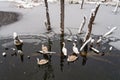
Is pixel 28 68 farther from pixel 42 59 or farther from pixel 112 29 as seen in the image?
pixel 112 29

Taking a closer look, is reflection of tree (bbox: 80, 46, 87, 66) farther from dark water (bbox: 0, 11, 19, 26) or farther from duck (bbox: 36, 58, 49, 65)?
dark water (bbox: 0, 11, 19, 26)

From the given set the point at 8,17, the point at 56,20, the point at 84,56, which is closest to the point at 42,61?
the point at 84,56

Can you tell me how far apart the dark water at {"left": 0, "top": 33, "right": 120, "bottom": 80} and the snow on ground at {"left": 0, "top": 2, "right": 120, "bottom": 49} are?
6.56 ft

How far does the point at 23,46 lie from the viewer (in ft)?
49.0

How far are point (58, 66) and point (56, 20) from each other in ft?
24.2

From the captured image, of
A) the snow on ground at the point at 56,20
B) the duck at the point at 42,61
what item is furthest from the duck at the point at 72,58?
the snow on ground at the point at 56,20

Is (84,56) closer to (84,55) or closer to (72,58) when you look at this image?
(84,55)

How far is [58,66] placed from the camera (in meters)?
12.6

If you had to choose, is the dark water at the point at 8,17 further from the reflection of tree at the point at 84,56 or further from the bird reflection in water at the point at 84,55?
the reflection of tree at the point at 84,56

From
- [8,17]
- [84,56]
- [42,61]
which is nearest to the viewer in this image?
[42,61]

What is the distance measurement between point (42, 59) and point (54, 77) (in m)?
2.00

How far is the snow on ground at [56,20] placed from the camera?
17.3 metres

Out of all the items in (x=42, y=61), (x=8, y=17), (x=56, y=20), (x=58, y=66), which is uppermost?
(x=8, y=17)

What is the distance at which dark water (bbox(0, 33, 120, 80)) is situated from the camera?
11727 millimetres
